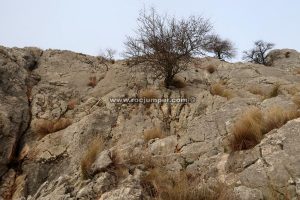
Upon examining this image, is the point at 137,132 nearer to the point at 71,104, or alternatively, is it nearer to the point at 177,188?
the point at 71,104

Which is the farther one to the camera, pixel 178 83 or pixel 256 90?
pixel 178 83

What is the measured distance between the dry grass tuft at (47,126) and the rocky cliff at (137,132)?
0.11 feet

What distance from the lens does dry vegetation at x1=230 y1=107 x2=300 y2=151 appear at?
5415 millimetres

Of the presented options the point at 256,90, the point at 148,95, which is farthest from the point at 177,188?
the point at 256,90

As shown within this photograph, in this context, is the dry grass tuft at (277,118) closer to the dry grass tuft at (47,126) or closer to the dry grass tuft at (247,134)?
the dry grass tuft at (247,134)

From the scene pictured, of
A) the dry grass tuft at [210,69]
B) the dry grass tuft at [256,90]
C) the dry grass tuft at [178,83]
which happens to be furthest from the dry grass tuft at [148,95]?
the dry grass tuft at [210,69]

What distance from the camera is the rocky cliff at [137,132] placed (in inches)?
185

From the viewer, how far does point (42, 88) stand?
1297 cm

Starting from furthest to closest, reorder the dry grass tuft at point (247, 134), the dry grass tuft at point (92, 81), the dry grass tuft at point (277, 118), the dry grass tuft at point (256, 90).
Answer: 1. the dry grass tuft at point (92, 81)
2. the dry grass tuft at point (256, 90)
3. the dry grass tuft at point (277, 118)
4. the dry grass tuft at point (247, 134)

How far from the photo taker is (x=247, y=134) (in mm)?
5523

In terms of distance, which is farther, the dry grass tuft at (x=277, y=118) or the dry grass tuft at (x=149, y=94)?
the dry grass tuft at (x=149, y=94)

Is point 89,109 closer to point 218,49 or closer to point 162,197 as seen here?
point 162,197

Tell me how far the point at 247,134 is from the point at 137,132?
5170mm

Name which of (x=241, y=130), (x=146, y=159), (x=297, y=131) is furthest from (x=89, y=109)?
(x=297, y=131)
